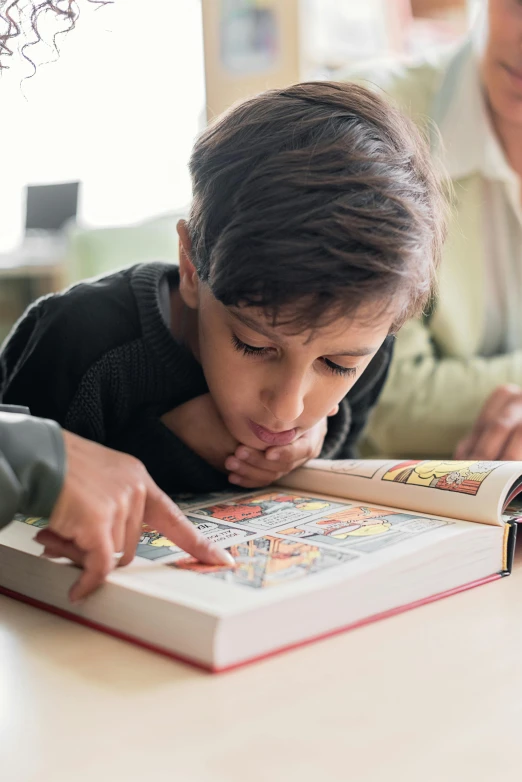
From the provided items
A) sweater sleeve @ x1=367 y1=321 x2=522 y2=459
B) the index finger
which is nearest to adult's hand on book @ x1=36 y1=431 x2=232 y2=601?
the index finger

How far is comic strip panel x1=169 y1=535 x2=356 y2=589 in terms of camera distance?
1.74ft

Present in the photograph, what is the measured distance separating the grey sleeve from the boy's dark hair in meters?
0.21

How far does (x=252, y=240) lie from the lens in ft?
2.15

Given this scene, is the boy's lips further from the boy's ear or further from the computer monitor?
the computer monitor

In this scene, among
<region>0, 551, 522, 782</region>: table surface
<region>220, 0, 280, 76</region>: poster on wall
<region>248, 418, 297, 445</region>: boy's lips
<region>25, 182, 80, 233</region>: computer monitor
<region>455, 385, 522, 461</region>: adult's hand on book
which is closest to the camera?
<region>0, 551, 522, 782</region>: table surface

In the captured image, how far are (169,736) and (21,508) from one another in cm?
18

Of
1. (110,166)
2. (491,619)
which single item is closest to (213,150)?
(491,619)

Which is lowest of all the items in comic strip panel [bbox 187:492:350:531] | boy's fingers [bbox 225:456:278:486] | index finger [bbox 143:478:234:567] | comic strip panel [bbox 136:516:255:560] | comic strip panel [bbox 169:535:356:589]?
boy's fingers [bbox 225:456:278:486]

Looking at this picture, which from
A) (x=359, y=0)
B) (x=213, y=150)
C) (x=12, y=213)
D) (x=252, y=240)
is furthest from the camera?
(x=12, y=213)

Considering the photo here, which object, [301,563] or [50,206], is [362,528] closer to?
[301,563]

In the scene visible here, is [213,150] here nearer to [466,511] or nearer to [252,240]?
[252,240]

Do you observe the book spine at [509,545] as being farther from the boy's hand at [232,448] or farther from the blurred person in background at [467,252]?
the blurred person in background at [467,252]

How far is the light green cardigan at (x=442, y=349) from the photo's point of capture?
4.27 ft

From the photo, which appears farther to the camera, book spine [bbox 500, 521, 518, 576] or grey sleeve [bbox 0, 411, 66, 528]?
book spine [bbox 500, 521, 518, 576]
